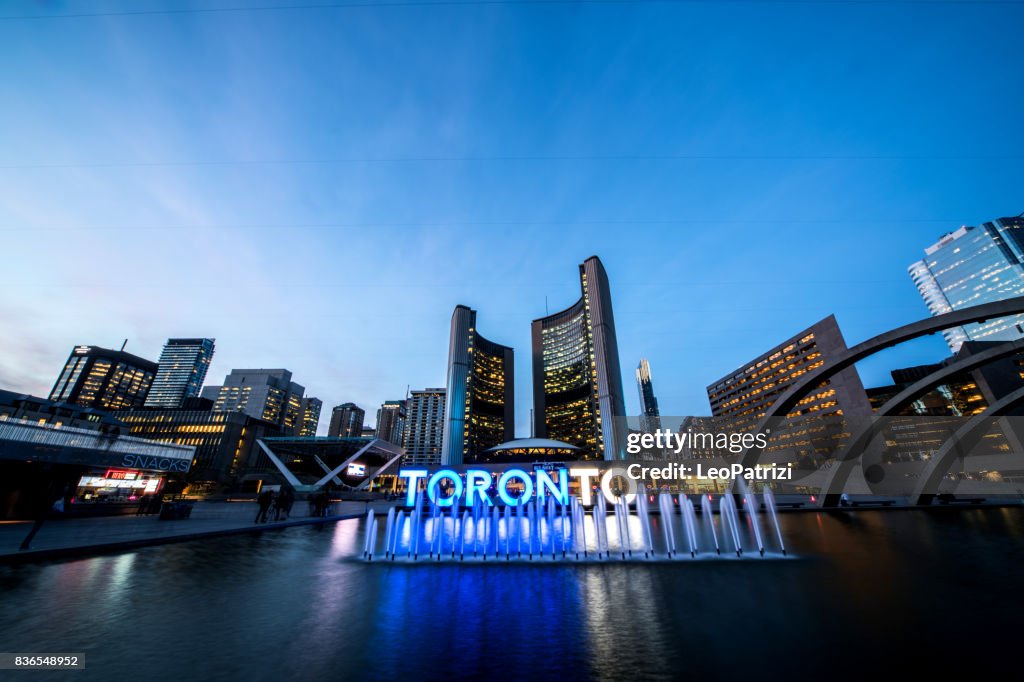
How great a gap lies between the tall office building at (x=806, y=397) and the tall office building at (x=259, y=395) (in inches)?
7615

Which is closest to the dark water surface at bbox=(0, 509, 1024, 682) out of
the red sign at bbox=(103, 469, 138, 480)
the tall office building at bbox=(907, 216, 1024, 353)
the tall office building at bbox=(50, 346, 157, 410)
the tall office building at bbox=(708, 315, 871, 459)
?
the red sign at bbox=(103, 469, 138, 480)

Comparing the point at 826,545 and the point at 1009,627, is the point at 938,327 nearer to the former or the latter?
the point at 826,545

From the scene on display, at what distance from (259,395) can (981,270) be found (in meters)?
295

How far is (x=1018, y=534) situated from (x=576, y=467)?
47.2 meters

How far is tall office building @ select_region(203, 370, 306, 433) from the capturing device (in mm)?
175500

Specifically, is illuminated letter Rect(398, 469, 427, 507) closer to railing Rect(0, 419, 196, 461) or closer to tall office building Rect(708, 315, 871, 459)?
railing Rect(0, 419, 196, 461)

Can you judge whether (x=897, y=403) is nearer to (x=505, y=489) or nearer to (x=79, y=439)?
(x=505, y=489)

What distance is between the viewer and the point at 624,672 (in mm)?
4348

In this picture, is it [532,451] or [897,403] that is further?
[532,451]

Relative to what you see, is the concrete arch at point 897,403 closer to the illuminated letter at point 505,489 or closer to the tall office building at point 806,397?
the illuminated letter at point 505,489

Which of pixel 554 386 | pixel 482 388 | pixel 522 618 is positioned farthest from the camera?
pixel 482 388

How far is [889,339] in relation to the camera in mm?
21453

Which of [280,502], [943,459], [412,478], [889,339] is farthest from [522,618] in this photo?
[943,459]

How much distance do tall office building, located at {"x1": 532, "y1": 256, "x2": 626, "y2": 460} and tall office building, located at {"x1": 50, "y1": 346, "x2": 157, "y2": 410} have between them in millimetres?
205527
